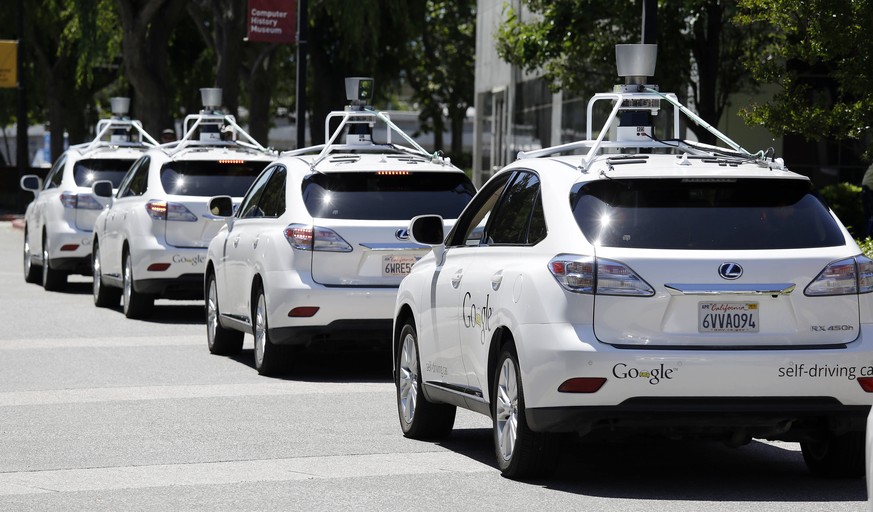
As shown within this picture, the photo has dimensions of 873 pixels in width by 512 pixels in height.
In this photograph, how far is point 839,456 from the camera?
8.44m

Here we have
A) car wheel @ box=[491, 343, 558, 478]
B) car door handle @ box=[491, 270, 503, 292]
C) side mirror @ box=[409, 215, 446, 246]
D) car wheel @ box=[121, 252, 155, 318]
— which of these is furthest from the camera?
car wheel @ box=[121, 252, 155, 318]

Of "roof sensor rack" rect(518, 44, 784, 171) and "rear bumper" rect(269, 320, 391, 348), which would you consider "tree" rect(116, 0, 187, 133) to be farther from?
"roof sensor rack" rect(518, 44, 784, 171)

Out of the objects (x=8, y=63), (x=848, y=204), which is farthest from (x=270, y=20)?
(x=8, y=63)

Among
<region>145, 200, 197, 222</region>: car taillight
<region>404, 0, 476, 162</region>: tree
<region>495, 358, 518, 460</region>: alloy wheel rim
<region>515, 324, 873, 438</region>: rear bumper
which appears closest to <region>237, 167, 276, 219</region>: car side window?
<region>145, 200, 197, 222</region>: car taillight

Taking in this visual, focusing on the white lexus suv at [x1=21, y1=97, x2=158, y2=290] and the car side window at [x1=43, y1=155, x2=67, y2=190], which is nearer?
the white lexus suv at [x1=21, y1=97, x2=158, y2=290]

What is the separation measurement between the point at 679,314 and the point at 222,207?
7.58m

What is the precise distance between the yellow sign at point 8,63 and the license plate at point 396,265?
33.5 m

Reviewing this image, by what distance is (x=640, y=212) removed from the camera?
8.10 m

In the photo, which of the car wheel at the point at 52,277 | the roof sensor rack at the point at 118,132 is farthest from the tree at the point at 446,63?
the car wheel at the point at 52,277

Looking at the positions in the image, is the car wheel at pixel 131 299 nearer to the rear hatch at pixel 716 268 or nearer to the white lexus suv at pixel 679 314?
the white lexus suv at pixel 679 314

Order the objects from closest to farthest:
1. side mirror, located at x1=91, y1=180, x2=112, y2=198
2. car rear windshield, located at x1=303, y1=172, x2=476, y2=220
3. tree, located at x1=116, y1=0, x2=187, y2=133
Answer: car rear windshield, located at x1=303, y1=172, x2=476, y2=220 → side mirror, located at x1=91, y1=180, x2=112, y2=198 → tree, located at x1=116, y1=0, x2=187, y2=133

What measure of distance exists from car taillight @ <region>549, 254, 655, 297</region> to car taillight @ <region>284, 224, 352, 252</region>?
194 inches

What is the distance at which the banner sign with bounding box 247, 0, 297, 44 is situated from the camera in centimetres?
2530

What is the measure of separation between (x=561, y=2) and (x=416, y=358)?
13049 millimetres
